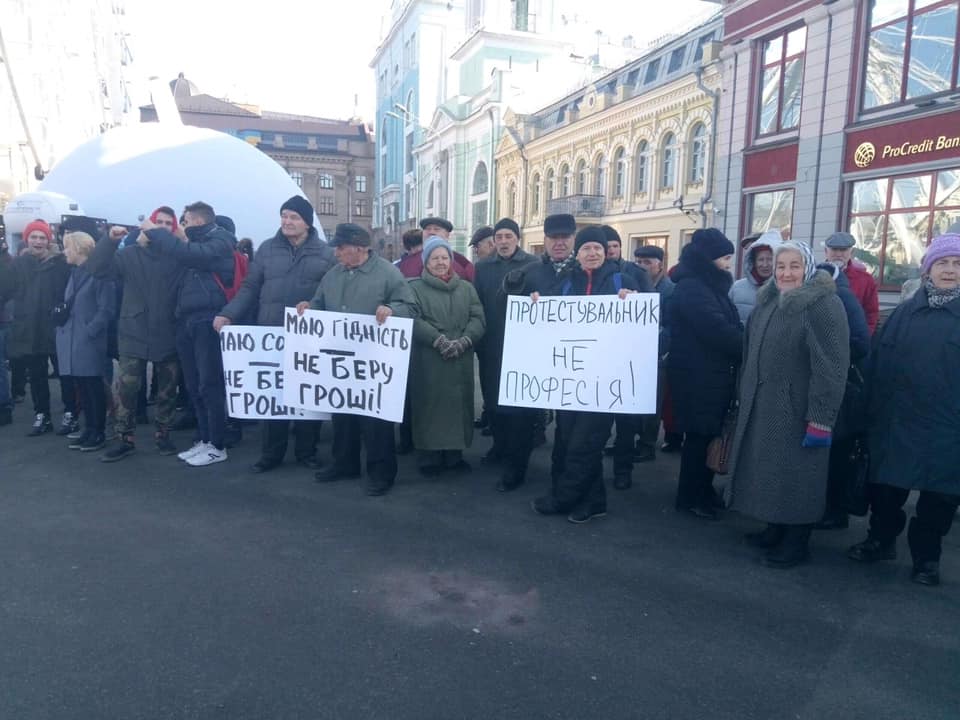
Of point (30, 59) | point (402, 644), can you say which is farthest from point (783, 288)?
point (30, 59)

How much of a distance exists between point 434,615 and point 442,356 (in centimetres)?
235

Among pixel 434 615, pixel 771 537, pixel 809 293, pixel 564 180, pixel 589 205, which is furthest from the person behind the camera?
pixel 564 180

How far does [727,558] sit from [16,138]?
30558 millimetres

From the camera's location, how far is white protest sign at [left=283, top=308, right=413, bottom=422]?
17.5 feet

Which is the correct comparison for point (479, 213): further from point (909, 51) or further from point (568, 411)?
point (568, 411)

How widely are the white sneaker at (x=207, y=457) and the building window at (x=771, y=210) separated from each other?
A: 1510 cm

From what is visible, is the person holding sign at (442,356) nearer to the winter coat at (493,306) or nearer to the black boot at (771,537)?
the winter coat at (493,306)

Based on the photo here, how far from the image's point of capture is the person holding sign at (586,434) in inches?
191

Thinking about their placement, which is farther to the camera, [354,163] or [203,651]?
[354,163]

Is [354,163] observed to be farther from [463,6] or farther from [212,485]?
[212,485]

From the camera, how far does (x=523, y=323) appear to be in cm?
520

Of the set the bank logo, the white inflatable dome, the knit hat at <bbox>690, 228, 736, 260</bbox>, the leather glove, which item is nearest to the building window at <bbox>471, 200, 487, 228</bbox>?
the bank logo

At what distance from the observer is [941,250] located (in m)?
3.92

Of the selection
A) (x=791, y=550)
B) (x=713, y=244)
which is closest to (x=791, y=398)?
(x=791, y=550)
